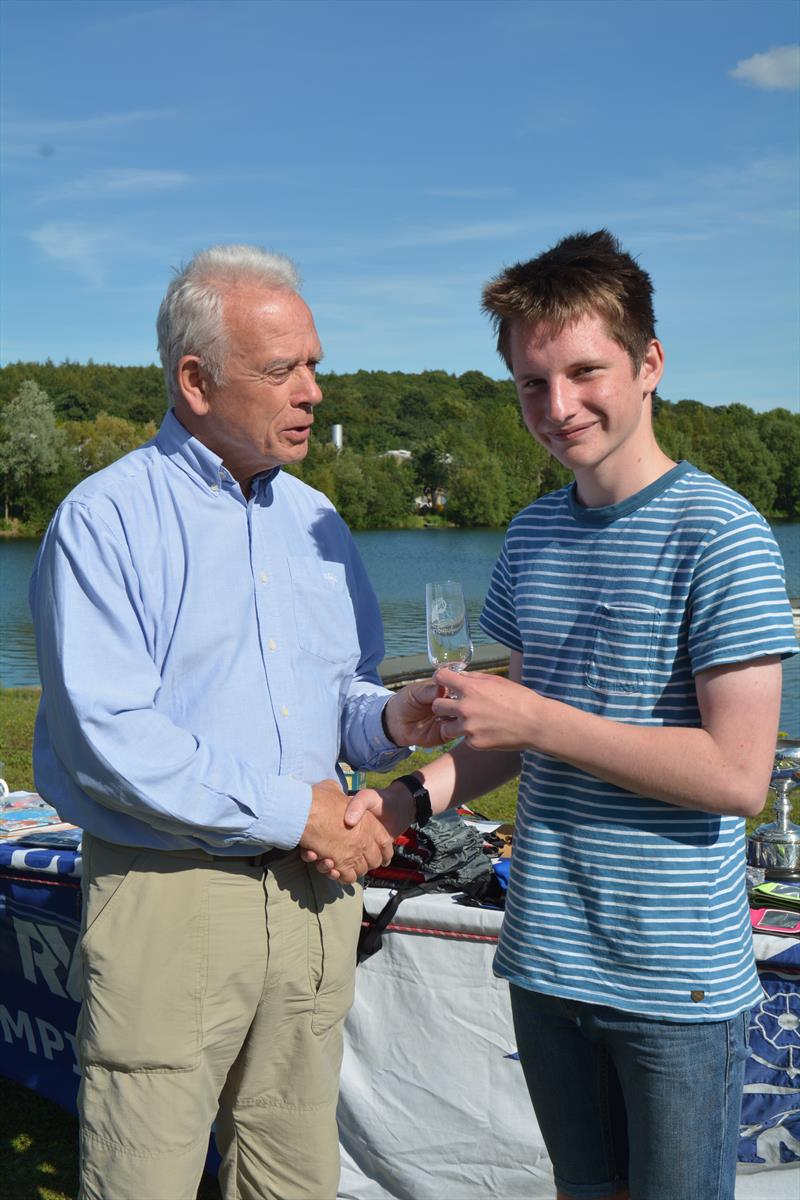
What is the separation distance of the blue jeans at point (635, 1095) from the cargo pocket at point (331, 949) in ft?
2.17

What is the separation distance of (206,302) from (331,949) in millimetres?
1564

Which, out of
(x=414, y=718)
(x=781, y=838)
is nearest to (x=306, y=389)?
(x=414, y=718)

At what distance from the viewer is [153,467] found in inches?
103

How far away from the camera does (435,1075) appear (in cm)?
324

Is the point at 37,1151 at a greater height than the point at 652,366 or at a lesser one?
lesser

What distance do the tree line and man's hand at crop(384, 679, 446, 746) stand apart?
58870 millimetres

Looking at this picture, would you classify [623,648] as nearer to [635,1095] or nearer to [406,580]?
[635,1095]

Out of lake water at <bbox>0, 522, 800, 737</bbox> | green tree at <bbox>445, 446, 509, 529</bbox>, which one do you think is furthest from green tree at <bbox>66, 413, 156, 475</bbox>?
green tree at <bbox>445, 446, 509, 529</bbox>

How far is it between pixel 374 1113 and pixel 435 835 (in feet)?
2.75

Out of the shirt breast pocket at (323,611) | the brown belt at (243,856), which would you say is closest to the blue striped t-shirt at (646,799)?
the brown belt at (243,856)

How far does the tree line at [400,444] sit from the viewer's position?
6162 cm

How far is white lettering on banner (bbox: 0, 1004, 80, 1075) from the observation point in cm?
372

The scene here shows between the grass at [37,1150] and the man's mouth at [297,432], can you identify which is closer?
the man's mouth at [297,432]

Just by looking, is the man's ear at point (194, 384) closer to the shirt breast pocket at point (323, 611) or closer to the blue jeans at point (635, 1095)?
the shirt breast pocket at point (323, 611)
